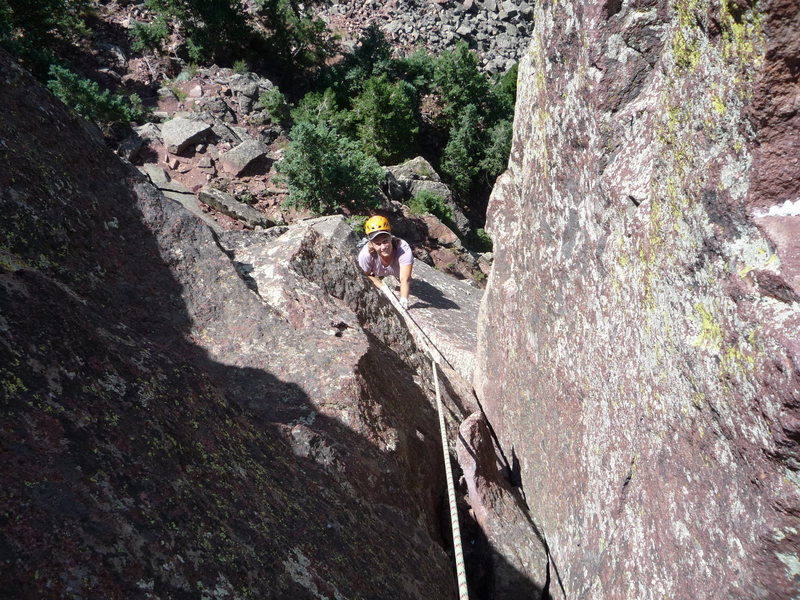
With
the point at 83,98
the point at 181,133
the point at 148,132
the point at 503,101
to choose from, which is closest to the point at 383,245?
the point at 181,133

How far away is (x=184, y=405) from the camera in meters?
2.71

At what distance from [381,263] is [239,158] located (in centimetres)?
1267

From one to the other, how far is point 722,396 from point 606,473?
110cm

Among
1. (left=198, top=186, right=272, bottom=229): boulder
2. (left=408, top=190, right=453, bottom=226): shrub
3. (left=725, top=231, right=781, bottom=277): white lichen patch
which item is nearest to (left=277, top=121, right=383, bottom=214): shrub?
(left=198, top=186, right=272, bottom=229): boulder

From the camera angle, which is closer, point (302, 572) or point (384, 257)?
point (302, 572)

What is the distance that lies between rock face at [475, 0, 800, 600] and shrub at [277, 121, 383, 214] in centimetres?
1333

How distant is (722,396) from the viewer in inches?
96.7

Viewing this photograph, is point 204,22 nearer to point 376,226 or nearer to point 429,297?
point 429,297

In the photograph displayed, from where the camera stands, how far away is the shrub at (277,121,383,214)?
1733 centimetres

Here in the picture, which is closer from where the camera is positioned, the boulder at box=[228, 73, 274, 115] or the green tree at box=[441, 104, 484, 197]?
the boulder at box=[228, 73, 274, 115]

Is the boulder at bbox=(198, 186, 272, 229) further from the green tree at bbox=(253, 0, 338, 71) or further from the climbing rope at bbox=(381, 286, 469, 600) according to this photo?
the green tree at bbox=(253, 0, 338, 71)

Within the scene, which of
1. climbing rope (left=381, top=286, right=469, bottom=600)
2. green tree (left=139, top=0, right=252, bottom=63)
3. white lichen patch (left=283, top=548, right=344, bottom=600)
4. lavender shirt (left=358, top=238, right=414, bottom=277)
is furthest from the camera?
green tree (left=139, top=0, right=252, bottom=63)

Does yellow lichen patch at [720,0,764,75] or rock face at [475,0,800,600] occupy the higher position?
yellow lichen patch at [720,0,764,75]

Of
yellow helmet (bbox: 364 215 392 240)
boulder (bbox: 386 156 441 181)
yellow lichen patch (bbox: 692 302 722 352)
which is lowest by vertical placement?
yellow lichen patch (bbox: 692 302 722 352)
